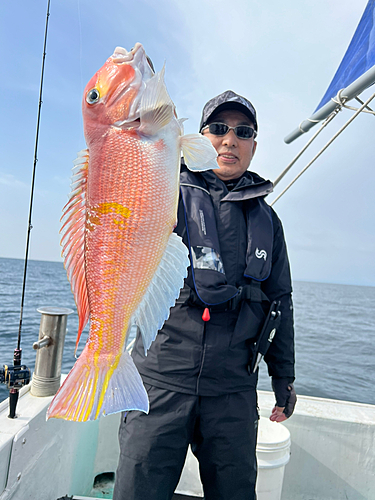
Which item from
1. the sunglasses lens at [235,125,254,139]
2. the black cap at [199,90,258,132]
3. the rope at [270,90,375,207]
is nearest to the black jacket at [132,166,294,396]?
the sunglasses lens at [235,125,254,139]

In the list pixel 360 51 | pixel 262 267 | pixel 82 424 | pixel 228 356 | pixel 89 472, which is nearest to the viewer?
pixel 228 356

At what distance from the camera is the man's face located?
6.39 feet

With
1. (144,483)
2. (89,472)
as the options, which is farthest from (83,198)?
(89,472)

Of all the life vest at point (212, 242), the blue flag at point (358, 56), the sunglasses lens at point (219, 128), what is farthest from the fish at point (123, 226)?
the blue flag at point (358, 56)

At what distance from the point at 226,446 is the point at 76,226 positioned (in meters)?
1.22

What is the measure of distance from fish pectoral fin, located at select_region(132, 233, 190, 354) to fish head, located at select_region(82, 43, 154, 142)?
383mm

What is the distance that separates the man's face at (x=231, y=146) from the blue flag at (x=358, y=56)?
2.45 metres

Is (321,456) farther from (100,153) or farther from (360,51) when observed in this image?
(360,51)

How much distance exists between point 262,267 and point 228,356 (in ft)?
1.54

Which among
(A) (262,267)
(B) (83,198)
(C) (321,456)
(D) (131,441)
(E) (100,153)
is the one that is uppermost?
(E) (100,153)

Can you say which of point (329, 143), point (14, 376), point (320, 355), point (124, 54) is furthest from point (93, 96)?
point (320, 355)

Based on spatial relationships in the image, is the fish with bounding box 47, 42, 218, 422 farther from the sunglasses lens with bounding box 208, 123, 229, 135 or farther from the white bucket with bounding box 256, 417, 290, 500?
the white bucket with bounding box 256, 417, 290, 500

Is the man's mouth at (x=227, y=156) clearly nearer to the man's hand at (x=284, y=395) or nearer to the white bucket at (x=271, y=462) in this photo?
the man's hand at (x=284, y=395)

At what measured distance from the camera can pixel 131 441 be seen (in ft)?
5.13
